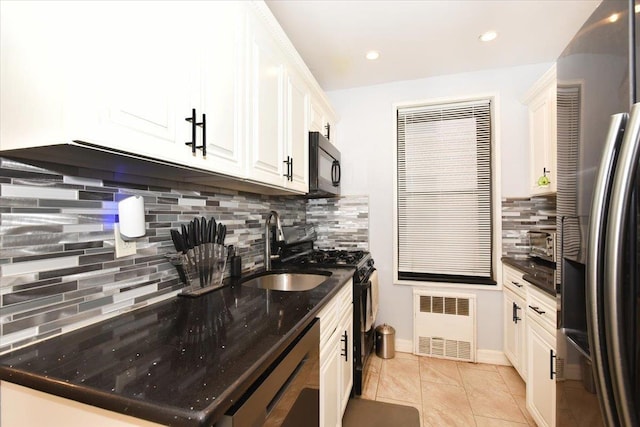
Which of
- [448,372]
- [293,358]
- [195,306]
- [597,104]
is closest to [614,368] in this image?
[597,104]

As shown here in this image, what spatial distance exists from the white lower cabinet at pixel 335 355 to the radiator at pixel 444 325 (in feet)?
3.43

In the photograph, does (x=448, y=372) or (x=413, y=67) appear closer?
(x=448, y=372)

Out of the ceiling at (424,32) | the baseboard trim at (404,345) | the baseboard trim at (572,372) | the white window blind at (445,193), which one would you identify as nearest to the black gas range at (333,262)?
the white window blind at (445,193)

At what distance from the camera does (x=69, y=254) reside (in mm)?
894

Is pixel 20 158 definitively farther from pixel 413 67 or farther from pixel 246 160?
pixel 413 67

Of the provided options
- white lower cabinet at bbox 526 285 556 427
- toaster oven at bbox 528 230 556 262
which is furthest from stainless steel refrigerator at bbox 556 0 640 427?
toaster oven at bbox 528 230 556 262

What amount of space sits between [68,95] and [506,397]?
2.88 metres

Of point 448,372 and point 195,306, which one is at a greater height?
point 195,306

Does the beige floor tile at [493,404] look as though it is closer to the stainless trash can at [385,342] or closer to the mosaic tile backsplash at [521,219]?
the stainless trash can at [385,342]

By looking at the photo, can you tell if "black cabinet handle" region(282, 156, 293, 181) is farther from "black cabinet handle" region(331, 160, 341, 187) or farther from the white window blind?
the white window blind

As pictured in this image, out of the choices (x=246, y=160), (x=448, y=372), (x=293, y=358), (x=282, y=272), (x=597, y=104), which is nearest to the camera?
(x=597, y=104)

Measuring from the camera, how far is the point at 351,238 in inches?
115

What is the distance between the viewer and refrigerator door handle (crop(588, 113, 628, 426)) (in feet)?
2.03

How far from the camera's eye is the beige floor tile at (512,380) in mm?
2107
